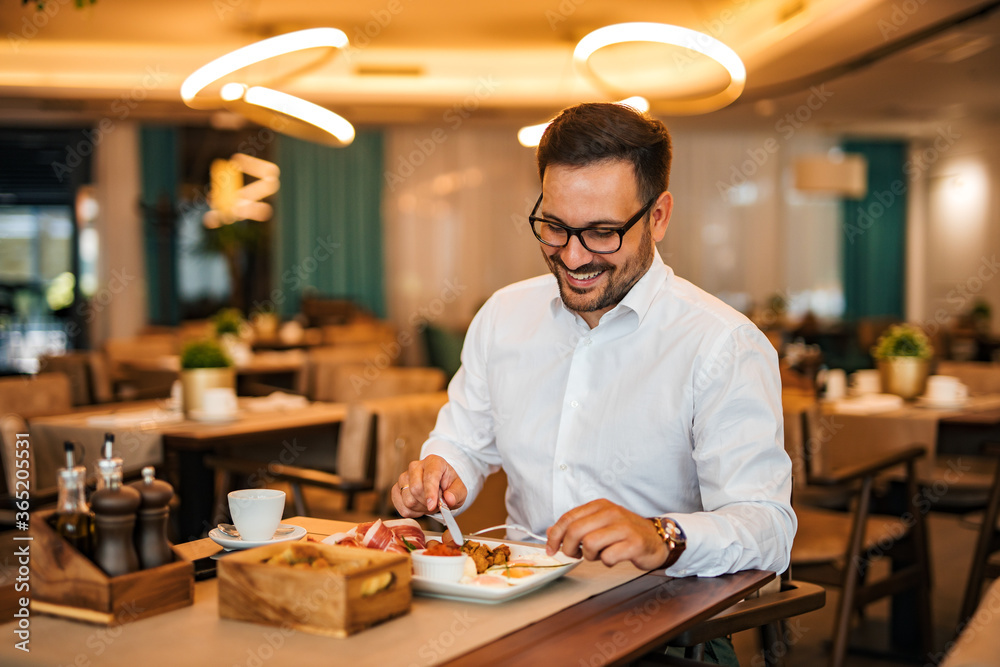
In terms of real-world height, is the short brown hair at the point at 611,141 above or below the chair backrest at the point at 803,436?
above

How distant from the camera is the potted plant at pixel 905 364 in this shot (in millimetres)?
3979

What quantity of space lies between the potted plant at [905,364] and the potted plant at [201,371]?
271 cm

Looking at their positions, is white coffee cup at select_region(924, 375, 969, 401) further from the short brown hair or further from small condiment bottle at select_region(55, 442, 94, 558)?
small condiment bottle at select_region(55, 442, 94, 558)

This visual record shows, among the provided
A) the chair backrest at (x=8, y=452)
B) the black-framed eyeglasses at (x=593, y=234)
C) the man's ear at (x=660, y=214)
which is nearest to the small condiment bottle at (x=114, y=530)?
the black-framed eyeglasses at (x=593, y=234)

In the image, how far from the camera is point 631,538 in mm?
1300

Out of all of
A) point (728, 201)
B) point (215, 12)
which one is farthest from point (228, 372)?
point (728, 201)

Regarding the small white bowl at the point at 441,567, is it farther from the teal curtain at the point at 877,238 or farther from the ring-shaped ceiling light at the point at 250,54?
the teal curtain at the point at 877,238

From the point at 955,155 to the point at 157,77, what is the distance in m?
9.27

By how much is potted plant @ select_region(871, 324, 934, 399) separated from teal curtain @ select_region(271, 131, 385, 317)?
27.5 feet

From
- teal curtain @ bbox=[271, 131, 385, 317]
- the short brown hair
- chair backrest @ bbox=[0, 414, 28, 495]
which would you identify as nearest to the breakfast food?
the short brown hair

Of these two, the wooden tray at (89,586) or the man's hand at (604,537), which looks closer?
the wooden tray at (89,586)

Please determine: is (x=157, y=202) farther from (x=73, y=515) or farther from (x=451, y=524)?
(x=73, y=515)

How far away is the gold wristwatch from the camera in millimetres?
1370

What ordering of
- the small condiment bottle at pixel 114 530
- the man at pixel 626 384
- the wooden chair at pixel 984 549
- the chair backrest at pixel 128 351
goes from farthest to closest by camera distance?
1. the chair backrest at pixel 128 351
2. the wooden chair at pixel 984 549
3. the man at pixel 626 384
4. the small condiment bottle at pixel 114 530
